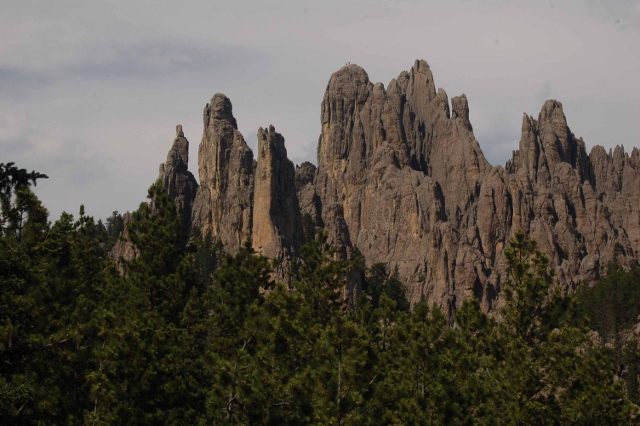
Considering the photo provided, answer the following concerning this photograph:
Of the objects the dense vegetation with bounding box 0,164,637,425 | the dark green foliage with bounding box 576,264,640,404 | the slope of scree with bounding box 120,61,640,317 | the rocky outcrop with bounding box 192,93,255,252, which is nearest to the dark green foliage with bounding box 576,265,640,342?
the dark green foliage with bounding box 576,264,640,404

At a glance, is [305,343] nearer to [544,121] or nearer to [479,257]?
[479,257]

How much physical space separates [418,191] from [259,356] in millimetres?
90764

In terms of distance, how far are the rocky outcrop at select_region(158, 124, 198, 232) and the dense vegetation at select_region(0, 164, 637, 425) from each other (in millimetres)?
65435

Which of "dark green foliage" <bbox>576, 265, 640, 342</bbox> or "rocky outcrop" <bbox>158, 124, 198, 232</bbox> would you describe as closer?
"dark green foliage" <bbox>576, 265, 640, 342</bbox>

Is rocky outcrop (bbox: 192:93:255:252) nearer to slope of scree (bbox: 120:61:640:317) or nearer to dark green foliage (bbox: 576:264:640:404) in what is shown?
slope of scree (bbox: 120:61:640:317)

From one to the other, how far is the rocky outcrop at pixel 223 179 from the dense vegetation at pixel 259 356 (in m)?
59.3

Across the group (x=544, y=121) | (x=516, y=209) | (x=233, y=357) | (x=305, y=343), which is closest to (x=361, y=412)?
(x=305, y=343)

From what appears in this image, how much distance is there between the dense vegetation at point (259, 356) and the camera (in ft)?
78.3

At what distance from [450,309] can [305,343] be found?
71.8 meters

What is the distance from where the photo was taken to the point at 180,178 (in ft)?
337

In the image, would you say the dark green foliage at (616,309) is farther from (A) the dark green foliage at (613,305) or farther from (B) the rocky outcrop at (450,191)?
(B) the rocky outcrop at (450,191)

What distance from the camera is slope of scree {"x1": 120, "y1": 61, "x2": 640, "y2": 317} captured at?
95.9 metres

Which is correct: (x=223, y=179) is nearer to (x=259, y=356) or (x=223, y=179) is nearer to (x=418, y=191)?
(x=418, y=191)

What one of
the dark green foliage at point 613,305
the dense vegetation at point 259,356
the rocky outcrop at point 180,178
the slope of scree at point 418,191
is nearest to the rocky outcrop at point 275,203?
the slope of scree at point 418,191
